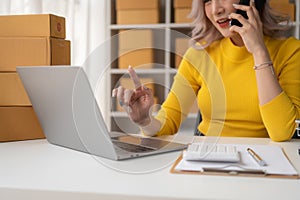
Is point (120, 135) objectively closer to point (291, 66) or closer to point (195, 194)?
point (195, 194)

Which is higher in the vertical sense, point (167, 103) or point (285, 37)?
point (285, 37)

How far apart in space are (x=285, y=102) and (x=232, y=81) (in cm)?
30

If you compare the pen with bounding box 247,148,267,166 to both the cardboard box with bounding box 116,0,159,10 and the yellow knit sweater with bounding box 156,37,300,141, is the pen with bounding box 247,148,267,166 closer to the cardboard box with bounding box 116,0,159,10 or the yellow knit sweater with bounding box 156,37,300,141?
the yellow knit sweater with bounding box 156,37,300,141

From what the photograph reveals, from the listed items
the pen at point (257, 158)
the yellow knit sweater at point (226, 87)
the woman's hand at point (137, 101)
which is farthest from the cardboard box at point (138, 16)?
the pen at point (257, 158)

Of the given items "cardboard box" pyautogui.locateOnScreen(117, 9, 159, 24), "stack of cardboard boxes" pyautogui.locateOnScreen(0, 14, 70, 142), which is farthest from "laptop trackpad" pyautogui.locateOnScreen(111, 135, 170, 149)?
"cardboard box" pyautogui.locateOnScreen(117, 9, 159, 24)

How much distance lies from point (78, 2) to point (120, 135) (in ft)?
6.05

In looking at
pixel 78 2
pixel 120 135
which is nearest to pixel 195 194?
pixel 120 135

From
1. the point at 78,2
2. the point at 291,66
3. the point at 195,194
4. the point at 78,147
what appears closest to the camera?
the point at 195,194

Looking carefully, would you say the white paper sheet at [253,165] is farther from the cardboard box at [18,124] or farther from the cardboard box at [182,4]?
the cardboard box at [182,4]

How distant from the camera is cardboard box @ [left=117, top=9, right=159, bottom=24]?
2.56 meters

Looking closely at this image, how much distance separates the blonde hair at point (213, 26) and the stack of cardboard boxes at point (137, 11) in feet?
3.30

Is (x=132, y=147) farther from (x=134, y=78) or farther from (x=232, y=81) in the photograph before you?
(x=232, y=81)

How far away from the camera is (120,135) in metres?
1.04

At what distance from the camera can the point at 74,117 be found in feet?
2.75
